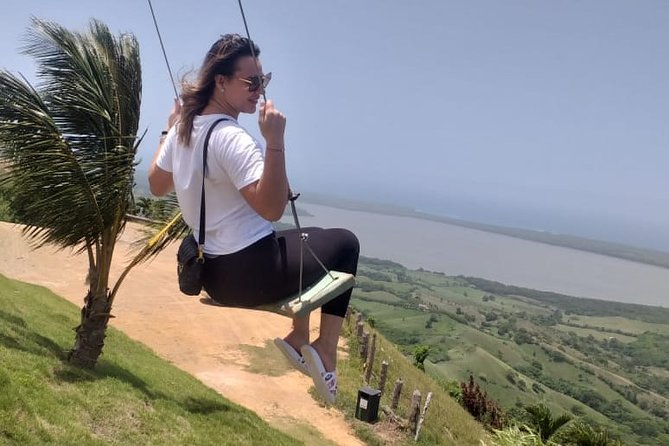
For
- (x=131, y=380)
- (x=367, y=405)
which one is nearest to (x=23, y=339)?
(x=131, y=380)

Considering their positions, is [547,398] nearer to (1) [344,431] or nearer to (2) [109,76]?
(1) [344,431]

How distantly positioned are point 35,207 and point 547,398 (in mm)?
72947

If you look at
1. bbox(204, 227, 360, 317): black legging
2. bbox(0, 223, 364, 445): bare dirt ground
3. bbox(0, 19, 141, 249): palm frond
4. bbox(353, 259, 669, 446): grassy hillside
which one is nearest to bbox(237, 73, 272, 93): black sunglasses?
bbox(204, 227, 360, 317): black legging

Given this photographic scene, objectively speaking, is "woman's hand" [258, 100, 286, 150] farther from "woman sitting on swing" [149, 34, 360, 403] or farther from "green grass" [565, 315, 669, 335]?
"green grass" [565, 315, 669, 335]

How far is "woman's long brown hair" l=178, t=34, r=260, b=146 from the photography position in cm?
227

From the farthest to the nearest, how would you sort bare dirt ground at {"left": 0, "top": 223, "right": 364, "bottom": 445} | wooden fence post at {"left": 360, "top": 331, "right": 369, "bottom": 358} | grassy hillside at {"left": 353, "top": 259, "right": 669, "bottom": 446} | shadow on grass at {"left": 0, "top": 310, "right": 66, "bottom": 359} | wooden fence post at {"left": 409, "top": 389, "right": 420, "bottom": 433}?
grassy hillside at {"left": 353, "top": 259, "right": 669, "bottom": 446}
wooden fence post at {"left": 360, "top": 331, "right": 369, "bottom": 358}
wooden fence post at {"left": 409, "top": 389, "right": 420, "bottom": 433}
bare dirt ground at {"left": 0, "top": 223, "right": 364, "bottom": 445}
shadow on grass at {"left": 0, "top": 310, "right": 66, "bottom": 359}

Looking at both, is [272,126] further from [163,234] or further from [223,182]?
[163,234]

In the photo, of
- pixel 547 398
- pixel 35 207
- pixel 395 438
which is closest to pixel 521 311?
pixel 547 398

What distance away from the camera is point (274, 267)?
7.04ft

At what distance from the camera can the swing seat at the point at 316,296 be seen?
212 centimetres

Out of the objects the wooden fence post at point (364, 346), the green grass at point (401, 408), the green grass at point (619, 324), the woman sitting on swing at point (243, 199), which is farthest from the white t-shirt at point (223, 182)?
the green grass at point (619, 324)

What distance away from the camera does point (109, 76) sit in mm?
Answer: 7332

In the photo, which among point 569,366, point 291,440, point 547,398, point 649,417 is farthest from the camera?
point 569,366

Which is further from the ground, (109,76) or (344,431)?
(109,76)
